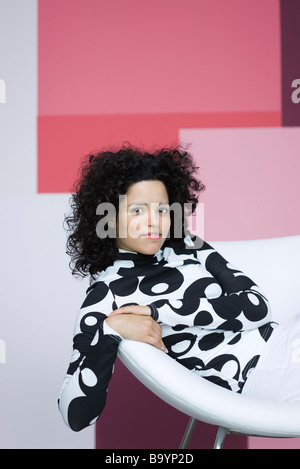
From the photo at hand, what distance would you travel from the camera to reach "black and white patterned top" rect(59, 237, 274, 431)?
112 centimetres

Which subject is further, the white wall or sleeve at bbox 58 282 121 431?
the white wall

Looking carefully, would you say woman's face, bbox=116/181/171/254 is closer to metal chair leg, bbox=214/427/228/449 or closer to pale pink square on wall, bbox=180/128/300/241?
metal chair leg, bbox=214/427/228/449

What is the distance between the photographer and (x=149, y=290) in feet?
4.03

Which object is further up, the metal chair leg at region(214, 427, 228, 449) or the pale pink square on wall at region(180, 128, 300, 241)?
the pale pink square on wall at region(180, 128, 300, 241)

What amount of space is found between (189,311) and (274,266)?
0.37 m

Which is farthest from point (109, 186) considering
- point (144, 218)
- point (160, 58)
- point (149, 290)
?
point (160, 58)

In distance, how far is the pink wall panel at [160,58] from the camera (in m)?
1.93

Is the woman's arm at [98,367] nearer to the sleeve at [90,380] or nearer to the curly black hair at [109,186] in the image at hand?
the sleeve at [90,380]

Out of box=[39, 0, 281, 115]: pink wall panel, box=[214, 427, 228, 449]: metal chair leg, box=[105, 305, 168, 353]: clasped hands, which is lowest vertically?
box=[214, 427, 228, 449]: metal chair leg

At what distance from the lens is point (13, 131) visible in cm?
194

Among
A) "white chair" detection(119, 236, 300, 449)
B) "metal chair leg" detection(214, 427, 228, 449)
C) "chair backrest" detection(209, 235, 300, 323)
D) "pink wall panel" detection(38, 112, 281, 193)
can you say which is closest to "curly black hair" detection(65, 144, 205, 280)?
"chair backrest" detection(209, 235, 300, 323)

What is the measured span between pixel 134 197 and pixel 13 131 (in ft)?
2.81

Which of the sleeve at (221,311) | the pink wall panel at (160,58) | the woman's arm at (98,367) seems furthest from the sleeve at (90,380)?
the pink wall panel at (160,58)

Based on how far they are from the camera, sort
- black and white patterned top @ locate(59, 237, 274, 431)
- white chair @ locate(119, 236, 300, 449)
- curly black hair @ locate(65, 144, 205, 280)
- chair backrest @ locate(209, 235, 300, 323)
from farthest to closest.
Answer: chair backrest @ locate(209, 235, 300, 323), curly black hair @ locate(65, 144, 205, 280), black and white patterned top @ locate(59, 237, 274, 431), white chair @ locate(119, 236, 300, 449)
